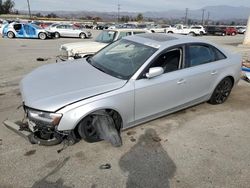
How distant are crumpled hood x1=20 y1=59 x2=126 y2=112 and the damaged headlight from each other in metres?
0.07

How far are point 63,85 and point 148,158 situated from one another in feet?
5.33

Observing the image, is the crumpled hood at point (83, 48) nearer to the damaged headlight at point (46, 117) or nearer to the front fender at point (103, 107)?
the front fender at point (103, 107)

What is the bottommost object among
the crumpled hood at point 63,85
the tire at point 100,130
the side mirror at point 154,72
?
the tire at point 100,130

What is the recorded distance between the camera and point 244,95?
6145mm

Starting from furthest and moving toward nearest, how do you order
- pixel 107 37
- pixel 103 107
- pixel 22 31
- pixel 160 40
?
pixel 22 31 < pixel 107 37 < pixel 160 40 < pixel 103 107

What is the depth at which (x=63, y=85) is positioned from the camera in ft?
11.7

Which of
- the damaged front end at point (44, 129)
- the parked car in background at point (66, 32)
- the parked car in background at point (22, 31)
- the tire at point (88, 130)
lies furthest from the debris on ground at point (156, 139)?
the parked car in background at point (66, 32)

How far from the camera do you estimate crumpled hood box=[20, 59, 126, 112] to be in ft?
10.6

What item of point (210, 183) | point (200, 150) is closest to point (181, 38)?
point (200, 150)

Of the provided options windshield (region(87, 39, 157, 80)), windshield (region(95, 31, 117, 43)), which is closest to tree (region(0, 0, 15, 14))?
windshield (region(95, 31, 117, 43))

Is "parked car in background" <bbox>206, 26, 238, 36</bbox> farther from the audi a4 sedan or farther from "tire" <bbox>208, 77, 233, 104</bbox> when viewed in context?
the audi a4 sedan

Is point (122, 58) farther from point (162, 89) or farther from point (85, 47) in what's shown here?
point (85, 47)

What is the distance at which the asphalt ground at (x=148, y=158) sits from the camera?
299cm

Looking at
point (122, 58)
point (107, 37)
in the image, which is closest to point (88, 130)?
point (122, 58)
